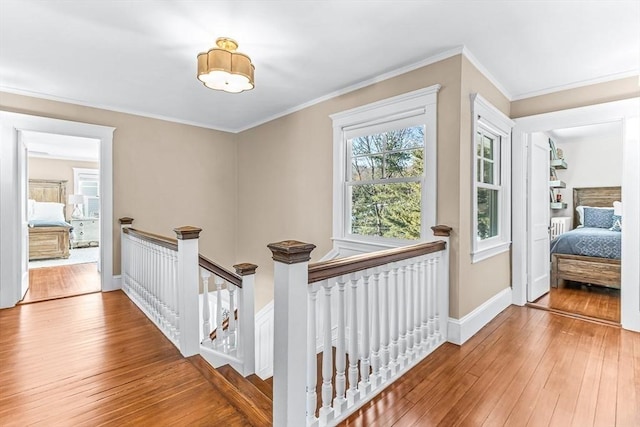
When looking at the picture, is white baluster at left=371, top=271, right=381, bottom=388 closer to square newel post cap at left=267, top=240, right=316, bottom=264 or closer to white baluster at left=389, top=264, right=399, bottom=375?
white baluster at left=389, top=264, right=399, bottom=375

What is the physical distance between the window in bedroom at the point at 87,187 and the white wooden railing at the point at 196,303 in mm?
6668

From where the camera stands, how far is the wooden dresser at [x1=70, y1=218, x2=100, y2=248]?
7598 mm

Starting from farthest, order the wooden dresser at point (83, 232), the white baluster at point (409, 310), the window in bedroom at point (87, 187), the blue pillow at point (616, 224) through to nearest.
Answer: the window in bedroom at point (87, 187), the wooden dresser at point (83, 232), the blue pillow at point (616, 224), the white baluster at point (409, 310)

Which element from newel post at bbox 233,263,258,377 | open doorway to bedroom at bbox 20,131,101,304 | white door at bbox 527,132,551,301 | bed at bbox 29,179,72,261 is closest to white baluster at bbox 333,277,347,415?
newel post at bbox 233,263,258,377

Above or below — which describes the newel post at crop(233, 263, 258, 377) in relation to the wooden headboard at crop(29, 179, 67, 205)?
below

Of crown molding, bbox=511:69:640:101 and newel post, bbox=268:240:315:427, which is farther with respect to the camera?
crown molding, bbox=511:69:640:101

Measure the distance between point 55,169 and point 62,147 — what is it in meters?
1.77

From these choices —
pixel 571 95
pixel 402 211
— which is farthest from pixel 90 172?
pixel 571 95

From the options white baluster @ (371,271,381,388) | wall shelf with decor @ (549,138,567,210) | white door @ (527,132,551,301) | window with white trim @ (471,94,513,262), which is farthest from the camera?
wall shelf with decor @ (549,138,567,210)

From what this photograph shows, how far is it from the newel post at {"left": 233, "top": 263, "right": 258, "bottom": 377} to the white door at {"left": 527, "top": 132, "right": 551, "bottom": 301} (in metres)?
3.16

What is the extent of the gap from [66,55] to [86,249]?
6560mm

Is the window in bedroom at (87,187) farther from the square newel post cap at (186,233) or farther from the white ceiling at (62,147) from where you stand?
the square newel post cap at (186,233)

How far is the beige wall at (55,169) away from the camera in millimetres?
7266

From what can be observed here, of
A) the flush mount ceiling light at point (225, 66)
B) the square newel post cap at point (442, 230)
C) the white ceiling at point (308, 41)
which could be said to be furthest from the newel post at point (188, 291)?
the square newel post cap at point (442, 230)
